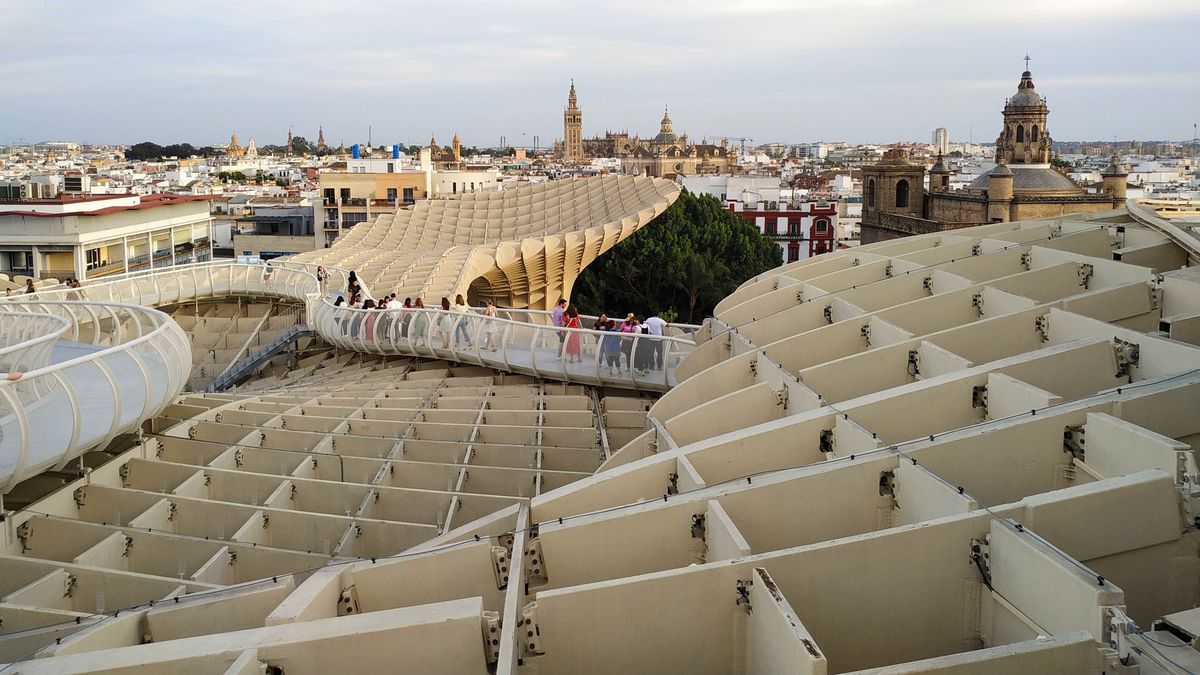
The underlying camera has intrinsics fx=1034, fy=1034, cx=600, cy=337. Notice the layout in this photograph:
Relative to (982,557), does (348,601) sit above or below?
below

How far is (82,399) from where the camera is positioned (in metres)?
8.41

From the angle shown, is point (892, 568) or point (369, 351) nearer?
point (892, 568)

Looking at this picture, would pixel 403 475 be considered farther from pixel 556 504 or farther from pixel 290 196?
pixel 290 196

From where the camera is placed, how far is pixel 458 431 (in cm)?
1068

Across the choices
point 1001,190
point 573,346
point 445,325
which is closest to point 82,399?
point 573,346

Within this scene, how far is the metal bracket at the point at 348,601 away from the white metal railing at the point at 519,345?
6.89 meters

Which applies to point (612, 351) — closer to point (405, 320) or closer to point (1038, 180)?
point (405, 320)

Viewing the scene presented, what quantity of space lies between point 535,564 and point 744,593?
141 centimetres

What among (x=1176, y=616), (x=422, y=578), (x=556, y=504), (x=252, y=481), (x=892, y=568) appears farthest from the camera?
(x=252, y=481)

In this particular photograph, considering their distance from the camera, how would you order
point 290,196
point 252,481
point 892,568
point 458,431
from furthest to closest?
point 290,196, point 458,431, point 252,481, point 892,568

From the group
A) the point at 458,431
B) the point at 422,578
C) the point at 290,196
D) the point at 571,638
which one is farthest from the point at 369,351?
the point at 290,196

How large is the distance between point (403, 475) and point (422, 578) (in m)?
3.66

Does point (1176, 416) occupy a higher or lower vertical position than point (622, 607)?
higher

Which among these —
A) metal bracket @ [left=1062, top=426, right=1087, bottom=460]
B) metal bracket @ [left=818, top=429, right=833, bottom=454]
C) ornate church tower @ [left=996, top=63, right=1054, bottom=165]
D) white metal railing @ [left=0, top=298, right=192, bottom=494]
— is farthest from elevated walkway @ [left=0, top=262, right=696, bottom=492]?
ornate church tower @ [left=996, top=63, right=1054, bottom=165]
